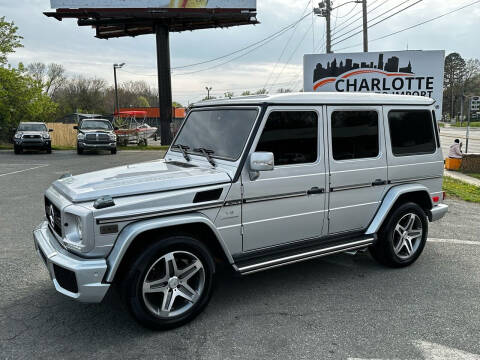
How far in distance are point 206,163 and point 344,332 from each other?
206 cm

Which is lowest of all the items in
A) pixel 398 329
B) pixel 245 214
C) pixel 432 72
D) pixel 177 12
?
pixel 398 329

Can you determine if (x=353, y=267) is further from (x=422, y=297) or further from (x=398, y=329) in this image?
(x=398, y=329)

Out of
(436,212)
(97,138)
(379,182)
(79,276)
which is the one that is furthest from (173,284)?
(97,138)

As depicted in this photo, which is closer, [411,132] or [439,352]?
[439,352]

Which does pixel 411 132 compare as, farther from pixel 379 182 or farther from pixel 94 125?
pixel 94 125

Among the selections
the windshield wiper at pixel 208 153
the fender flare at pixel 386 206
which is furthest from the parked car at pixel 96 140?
the fender flare at pixel 386 206

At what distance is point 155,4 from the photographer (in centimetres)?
2386

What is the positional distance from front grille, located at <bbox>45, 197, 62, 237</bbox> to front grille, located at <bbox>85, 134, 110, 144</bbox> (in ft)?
56.5

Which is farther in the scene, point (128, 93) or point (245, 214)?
point (128, 93)

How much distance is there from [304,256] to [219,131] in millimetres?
1580

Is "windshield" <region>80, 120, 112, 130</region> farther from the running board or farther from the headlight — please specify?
the running board

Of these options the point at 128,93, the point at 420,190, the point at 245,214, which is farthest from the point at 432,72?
the point at 128,93

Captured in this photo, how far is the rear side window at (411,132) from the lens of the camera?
4.64 m

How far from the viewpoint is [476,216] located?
770 centimetres
